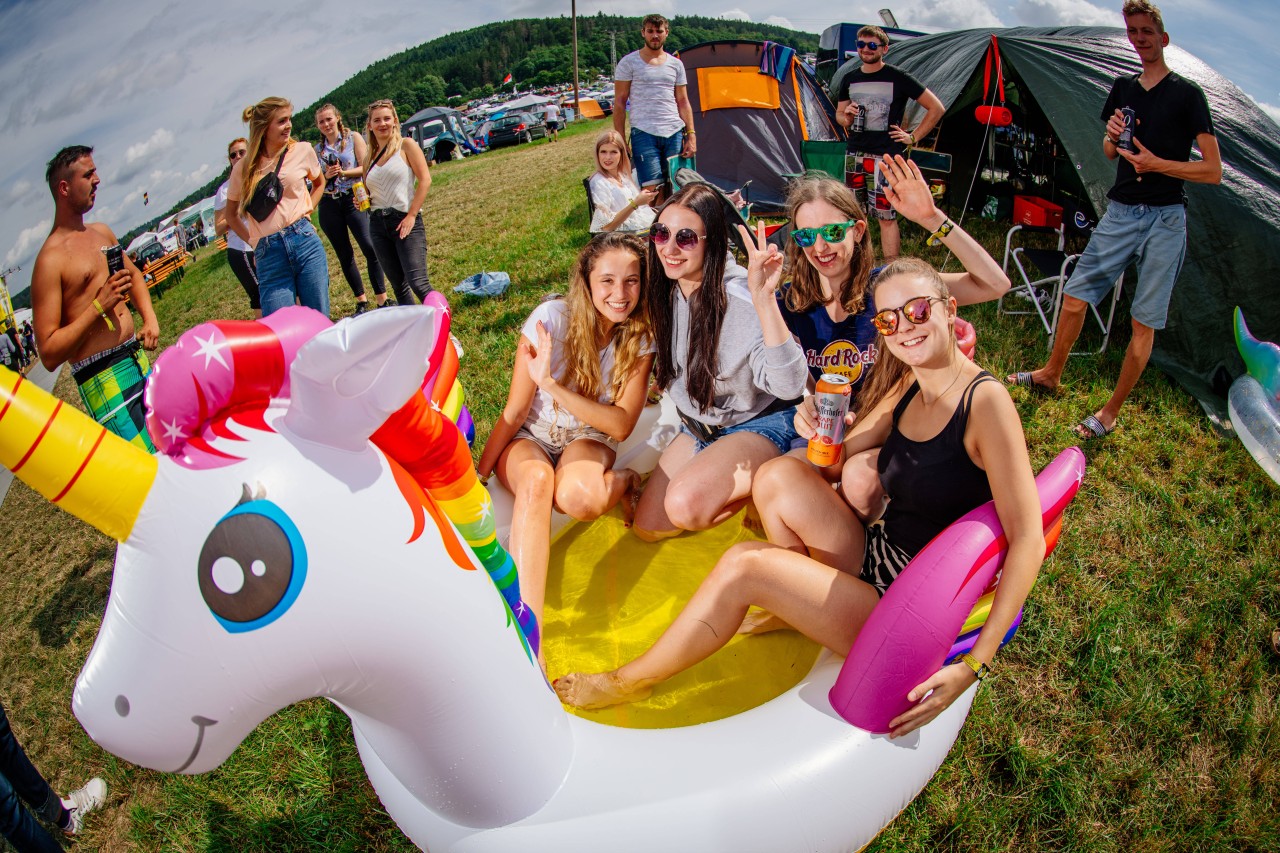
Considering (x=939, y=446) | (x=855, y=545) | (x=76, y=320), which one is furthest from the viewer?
(x=76, y=320)

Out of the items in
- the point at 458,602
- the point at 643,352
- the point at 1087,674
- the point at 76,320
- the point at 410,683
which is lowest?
the point at 1087,674

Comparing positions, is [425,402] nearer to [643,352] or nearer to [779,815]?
[779,815]

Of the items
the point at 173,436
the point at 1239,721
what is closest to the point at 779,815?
the point at 173,436

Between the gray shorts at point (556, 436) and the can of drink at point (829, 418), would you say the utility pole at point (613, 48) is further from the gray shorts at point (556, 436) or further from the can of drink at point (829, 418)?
the can of drink at point (829, 418)

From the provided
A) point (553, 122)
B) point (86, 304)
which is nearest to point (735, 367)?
point (86, 304)

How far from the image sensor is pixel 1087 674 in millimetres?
2455

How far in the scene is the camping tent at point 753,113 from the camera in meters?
7.85

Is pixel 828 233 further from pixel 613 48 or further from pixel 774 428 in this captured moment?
pixel 613 48

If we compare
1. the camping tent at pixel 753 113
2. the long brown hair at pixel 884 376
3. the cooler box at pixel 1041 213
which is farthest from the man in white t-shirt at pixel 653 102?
the long brown hair at pixel 884 376

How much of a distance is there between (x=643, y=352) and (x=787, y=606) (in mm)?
1142

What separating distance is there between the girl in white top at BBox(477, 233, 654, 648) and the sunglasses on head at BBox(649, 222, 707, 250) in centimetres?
13

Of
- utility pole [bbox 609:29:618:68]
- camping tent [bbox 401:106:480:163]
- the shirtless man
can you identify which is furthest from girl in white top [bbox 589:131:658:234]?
camping tent [bbox 401:106:480:163]

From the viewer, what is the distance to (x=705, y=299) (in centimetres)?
262

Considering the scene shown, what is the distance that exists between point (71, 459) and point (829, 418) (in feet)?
5.84
